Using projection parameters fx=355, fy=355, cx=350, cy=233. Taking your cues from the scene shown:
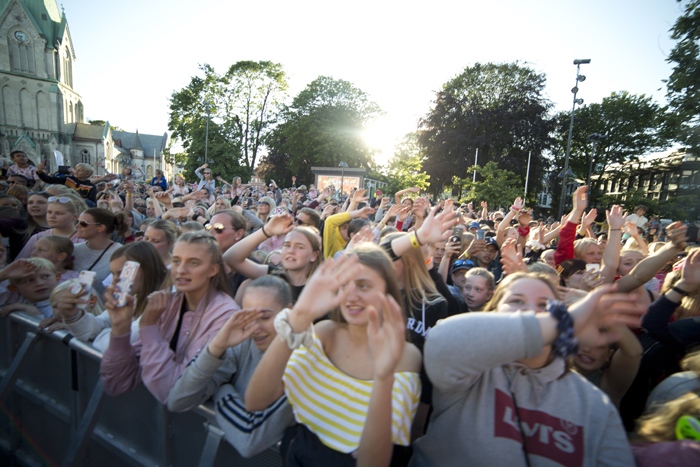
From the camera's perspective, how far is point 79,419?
2.52 m

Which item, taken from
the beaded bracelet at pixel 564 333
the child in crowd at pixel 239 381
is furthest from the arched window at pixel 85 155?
the beaded bracelet at pixel 564 333

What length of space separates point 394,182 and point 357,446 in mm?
30054

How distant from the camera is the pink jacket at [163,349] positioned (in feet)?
6.30

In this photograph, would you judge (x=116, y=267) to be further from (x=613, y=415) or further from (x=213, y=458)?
(x=613, y=415)

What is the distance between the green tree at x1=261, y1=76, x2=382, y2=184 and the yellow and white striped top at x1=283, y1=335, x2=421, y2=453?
36305 mm

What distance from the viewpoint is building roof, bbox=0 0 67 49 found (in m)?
50.8

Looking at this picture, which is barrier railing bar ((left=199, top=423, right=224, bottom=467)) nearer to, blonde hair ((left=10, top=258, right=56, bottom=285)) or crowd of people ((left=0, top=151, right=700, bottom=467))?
crowd of people ((left=0, top=151, right=700, bottom=467))

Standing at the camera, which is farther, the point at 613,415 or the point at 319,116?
the point at 319,116

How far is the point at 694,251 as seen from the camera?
93.5 inches

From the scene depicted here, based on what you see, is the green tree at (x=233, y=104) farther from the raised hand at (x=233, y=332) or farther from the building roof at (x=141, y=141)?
the building roof at (x=141, y=141)

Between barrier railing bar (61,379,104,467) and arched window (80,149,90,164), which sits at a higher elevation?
arched window (80,149,90,164)

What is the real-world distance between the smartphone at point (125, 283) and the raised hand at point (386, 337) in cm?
154

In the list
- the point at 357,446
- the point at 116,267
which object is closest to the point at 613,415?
the point at 357,446

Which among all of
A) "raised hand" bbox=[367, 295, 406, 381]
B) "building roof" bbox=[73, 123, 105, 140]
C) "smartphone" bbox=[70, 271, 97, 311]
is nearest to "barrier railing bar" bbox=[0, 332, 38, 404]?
"smartphone" bbox=[70, 271, 97, 311]
